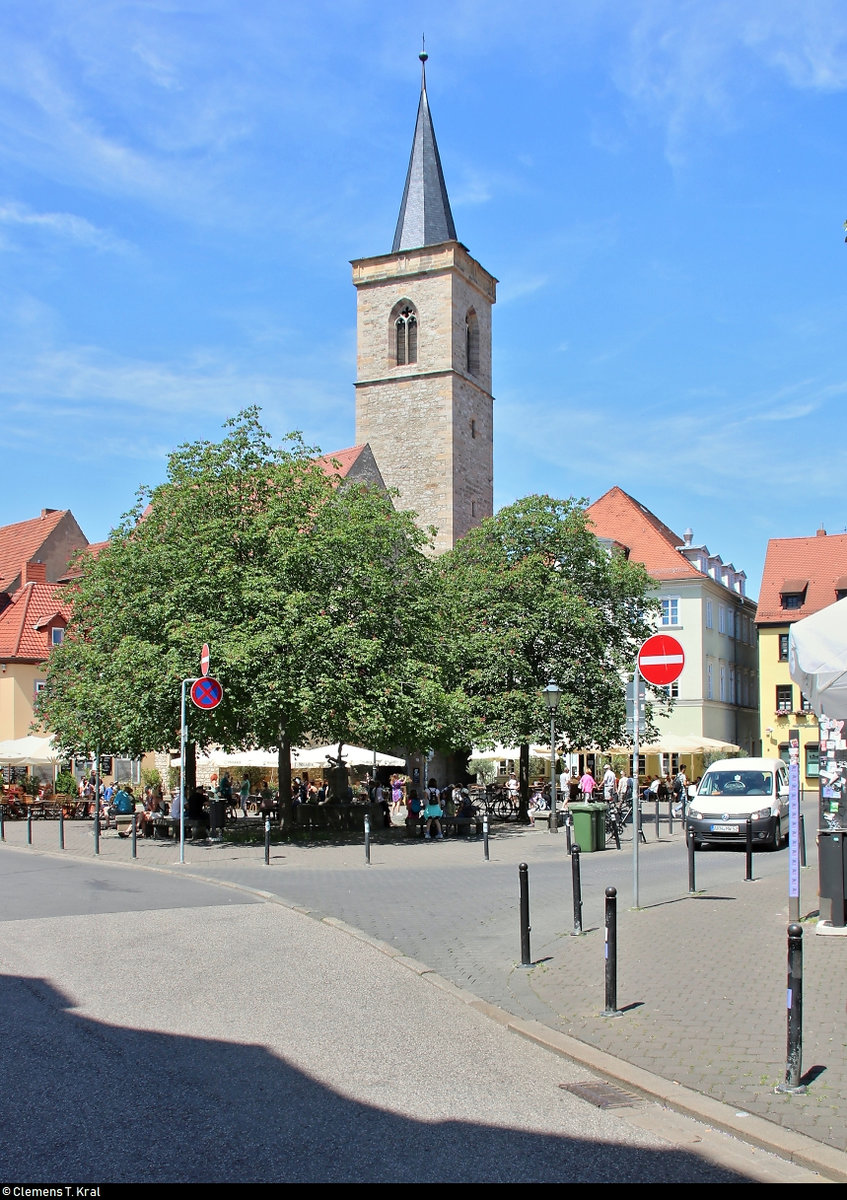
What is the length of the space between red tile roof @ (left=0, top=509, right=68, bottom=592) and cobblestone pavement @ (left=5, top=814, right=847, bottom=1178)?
4043cm

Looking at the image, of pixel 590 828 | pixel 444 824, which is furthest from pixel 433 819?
pixel 590 828

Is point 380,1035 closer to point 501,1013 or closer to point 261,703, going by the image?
point 501,1013

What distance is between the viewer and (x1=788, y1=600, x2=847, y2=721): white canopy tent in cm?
895

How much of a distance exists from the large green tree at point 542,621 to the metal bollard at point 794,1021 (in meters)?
26.3

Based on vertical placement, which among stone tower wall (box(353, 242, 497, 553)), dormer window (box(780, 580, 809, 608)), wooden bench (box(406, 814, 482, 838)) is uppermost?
stone tower wall (box(353, 242, 497, 553))

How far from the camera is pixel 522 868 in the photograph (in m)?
10.2

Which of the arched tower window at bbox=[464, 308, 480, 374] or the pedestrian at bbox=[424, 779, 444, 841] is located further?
the arched tower window at bbox=[464, 308, 480, 374]

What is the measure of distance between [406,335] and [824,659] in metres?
53.2

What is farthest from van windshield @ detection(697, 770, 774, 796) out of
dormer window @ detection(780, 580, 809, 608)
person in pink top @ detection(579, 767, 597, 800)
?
dormer window @ detection(780, 580, 809, 608)

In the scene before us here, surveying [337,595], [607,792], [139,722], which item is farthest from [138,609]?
[607,792]

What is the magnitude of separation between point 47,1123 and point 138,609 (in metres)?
21.4

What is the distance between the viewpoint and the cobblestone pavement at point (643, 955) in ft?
21.1

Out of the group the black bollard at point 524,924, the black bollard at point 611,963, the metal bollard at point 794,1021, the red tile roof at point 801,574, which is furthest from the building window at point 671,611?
the metal bollard at point 794,1021

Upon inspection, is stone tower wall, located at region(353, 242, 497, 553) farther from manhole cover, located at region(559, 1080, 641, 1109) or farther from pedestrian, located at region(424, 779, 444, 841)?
manhole cover, located at region(559, 1080, 641, 1109)
